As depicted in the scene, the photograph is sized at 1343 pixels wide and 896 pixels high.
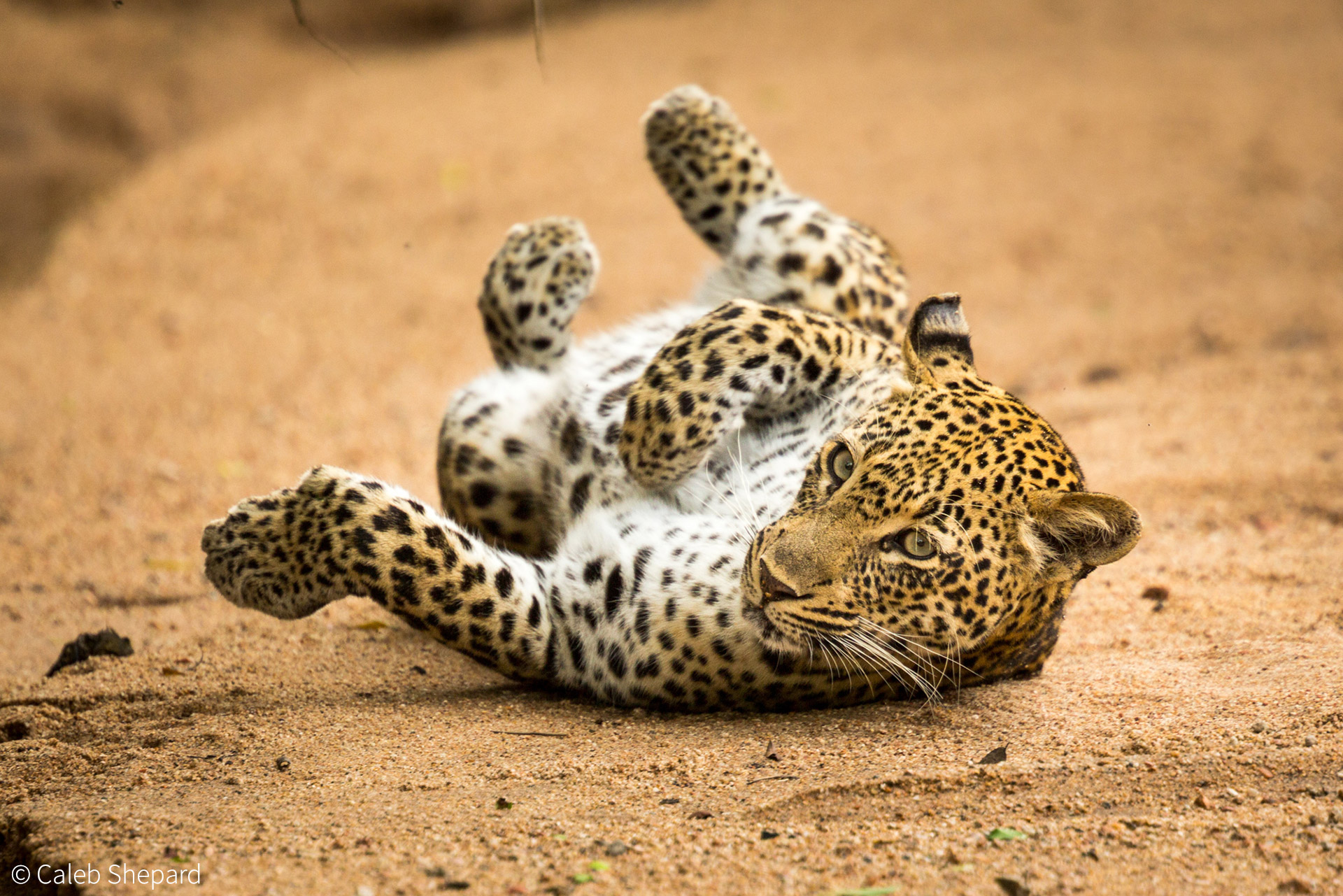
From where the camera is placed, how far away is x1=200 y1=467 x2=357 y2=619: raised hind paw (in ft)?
14.5

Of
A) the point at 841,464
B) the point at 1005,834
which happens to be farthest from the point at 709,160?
the point at 1005,834

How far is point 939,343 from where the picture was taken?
4.41 meters

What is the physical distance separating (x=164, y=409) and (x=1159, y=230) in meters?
8.72

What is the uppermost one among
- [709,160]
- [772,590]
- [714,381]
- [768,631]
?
[709,160]

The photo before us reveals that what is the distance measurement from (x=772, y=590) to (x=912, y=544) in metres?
0.44

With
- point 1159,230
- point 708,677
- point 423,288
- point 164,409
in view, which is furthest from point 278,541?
point 1159,230

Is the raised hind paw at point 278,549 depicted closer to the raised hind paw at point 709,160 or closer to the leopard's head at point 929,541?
the leopard's head at point 929,541

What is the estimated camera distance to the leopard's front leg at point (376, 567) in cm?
430

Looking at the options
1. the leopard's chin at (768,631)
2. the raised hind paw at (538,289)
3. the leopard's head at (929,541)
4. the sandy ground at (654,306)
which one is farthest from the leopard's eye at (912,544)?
the raised hind paw at (538,289)

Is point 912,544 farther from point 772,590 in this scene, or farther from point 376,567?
point 376,567

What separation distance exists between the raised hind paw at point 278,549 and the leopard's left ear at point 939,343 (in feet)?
6.53

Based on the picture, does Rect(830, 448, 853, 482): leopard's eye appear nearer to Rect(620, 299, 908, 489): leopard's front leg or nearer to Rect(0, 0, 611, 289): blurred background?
Rect(620, 299, 908, 489): leopard's front leg

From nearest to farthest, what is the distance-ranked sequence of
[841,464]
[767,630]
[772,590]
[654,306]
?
1. [772,590]
2. [767,630]
3. [841,464]
4. [654,306]

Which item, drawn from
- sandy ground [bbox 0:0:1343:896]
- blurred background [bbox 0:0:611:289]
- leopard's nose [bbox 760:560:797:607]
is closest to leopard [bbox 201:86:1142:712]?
leopard's nose [bbox 760:560:797:607]
